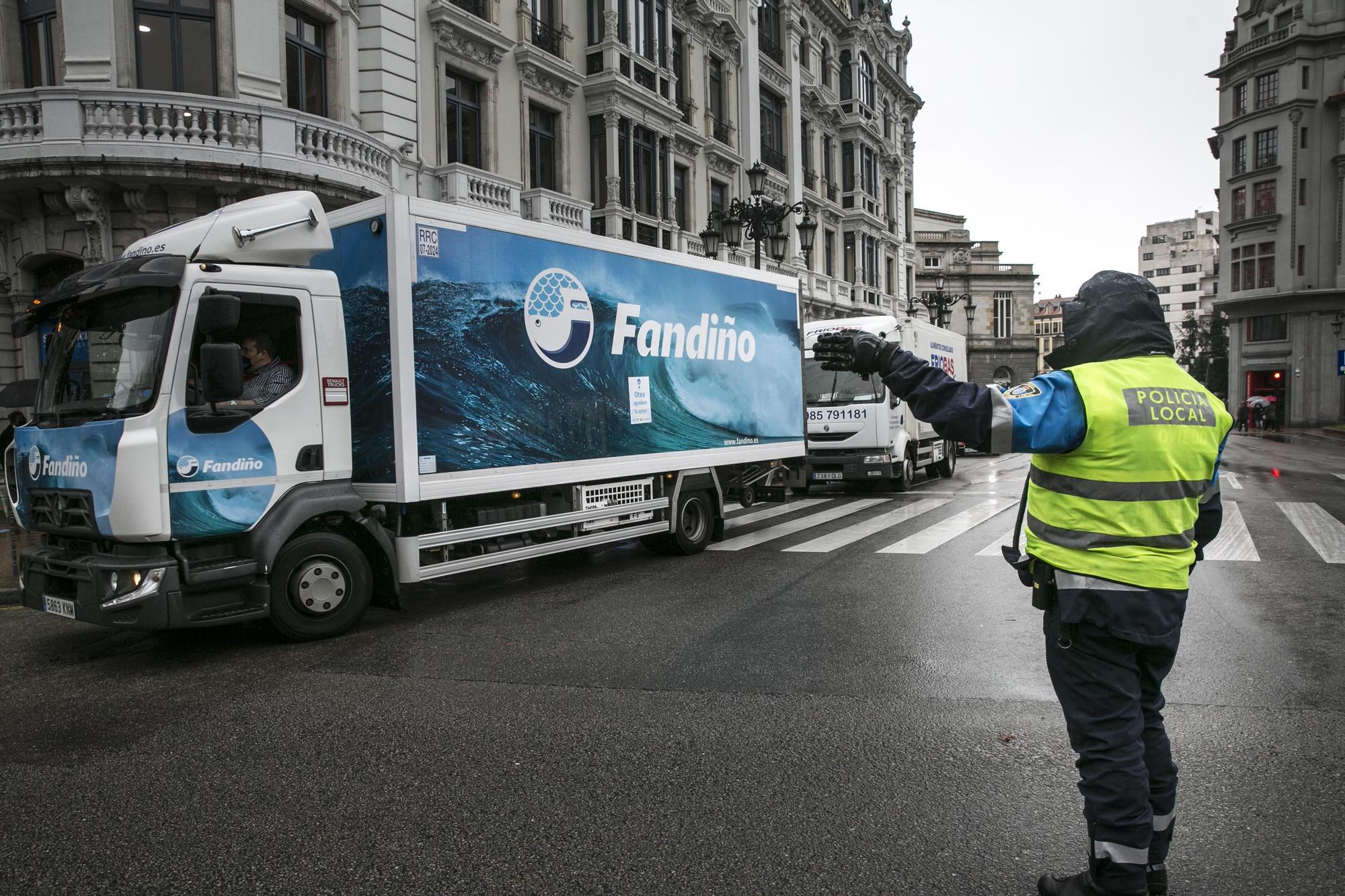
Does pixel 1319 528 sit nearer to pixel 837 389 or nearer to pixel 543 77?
pixel 837 389

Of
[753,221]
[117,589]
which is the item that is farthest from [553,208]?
[117,589]

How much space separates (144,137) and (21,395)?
311 inches

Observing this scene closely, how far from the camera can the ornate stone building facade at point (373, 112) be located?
42.8 feet

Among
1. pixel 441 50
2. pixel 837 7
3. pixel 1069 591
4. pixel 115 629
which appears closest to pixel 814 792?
pixel 1069 591

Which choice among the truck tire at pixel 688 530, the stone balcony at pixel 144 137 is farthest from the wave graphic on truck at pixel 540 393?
the stone balcony at pixel 144 137

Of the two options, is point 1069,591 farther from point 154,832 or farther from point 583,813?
point 154,832

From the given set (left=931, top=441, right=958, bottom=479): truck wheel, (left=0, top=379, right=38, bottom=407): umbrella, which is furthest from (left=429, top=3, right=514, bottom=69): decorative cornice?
(left=0, top=379, right=38, bottom=407): umbrella

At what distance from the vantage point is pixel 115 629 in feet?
23.1

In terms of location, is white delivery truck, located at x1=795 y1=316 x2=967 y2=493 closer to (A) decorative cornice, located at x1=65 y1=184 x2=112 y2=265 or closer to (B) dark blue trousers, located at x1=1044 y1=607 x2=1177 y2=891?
(A) decorative cornice, located at x1=65 y1=184 x2=112 y2=265

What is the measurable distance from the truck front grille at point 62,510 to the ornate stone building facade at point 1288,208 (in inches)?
2096

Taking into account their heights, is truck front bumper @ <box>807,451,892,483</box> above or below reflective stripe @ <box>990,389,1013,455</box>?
below

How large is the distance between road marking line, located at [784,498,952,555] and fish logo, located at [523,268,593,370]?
11.5 ft

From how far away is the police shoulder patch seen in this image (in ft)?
8.94

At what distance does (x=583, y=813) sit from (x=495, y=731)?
1.11m
